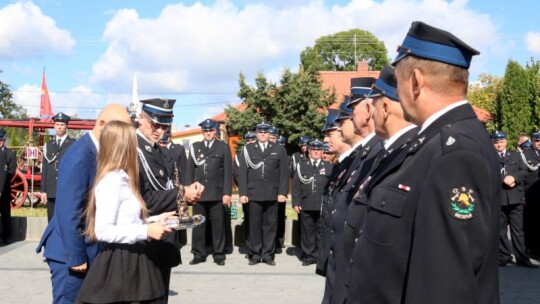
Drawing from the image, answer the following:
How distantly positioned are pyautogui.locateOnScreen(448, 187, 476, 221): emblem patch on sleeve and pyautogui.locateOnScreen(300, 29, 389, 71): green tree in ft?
189

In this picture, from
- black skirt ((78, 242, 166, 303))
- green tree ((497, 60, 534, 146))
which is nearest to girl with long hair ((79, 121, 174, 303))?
black skirt ((78, 242, 166, 303))

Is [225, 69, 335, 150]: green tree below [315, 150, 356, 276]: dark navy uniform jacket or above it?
above

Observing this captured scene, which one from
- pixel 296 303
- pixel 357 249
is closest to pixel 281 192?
pixel 296 303

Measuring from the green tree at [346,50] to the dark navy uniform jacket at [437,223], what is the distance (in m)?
57.3

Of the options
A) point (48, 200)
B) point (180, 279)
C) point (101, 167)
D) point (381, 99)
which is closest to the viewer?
point (381, 99)

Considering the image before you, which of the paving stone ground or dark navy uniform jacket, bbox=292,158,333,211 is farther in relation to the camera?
dark navy uniform jacket, bbox=292,158,333,211

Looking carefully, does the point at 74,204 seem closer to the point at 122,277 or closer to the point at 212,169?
the point at 122,277

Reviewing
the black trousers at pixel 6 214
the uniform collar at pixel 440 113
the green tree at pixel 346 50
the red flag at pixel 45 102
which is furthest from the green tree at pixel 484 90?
the uniform collar at pixel 440 113

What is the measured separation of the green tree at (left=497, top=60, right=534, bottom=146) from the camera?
88.9 ft

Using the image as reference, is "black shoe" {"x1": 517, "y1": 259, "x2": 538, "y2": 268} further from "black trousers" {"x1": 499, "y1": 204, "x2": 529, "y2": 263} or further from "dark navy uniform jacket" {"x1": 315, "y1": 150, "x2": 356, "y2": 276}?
"dark navy uniform jacket" {"x1": 315, "y1": 150, "x2": 356, "y2": 276}

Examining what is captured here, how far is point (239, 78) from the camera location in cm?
2969

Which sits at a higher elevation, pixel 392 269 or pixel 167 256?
pixel 392 269

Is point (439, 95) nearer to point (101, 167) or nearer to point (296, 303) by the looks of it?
point (101, 167)

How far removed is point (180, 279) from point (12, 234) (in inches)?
194
